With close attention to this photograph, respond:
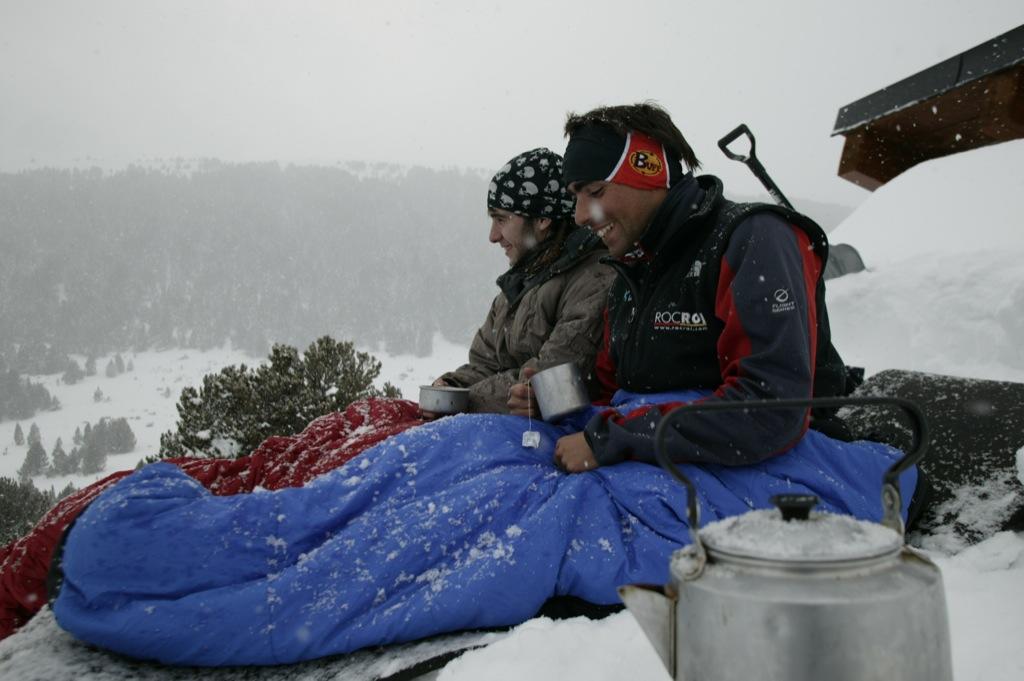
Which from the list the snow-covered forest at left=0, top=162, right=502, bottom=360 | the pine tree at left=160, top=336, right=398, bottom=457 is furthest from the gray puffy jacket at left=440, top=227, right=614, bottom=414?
the snow-covered forest at left=0, top=162, right=502, bottom=360

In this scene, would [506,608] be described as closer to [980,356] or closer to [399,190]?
[980,356]

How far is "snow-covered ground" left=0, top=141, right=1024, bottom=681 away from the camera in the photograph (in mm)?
1376

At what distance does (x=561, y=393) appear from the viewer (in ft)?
7.23

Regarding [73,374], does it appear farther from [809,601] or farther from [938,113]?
[809,601]

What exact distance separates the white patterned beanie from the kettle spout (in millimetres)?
2314

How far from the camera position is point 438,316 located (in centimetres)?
7438

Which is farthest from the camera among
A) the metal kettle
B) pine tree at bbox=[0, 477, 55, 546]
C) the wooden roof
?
pine tree at bbox=[0, 477, 55, 546]

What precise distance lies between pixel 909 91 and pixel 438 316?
229 feet

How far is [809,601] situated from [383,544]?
1131 millimetres

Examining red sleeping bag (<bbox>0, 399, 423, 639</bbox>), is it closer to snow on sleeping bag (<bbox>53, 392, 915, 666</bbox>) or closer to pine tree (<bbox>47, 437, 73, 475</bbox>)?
snow on sleeping bag (<bbox>53, 392, 915, 666</bbox>)

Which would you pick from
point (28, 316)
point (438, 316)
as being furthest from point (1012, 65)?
point (28, 316)

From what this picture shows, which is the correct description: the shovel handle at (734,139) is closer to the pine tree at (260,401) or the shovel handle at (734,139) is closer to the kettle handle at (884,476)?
the kettle handle at (884,476)

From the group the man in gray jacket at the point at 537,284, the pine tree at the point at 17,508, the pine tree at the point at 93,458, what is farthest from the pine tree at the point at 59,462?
the man in gray jacket at the point at 537,284

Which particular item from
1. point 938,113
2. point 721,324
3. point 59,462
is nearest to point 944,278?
point 938,113
